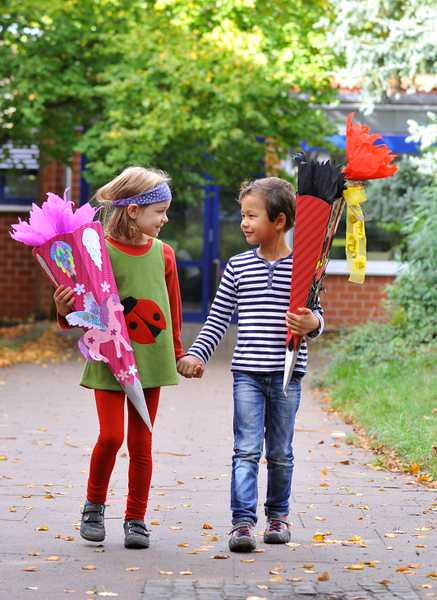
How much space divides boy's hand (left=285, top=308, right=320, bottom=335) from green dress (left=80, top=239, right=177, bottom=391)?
0.57m

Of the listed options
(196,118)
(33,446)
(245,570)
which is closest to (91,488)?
(245,570)

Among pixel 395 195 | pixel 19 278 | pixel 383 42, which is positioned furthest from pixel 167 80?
pixel 19 278

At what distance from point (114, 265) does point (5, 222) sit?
56.5 feet

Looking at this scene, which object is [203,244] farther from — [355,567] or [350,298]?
[355,567]

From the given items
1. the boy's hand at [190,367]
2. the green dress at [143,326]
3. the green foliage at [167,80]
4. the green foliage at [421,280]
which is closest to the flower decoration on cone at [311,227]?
the boy's hand at [190,367]

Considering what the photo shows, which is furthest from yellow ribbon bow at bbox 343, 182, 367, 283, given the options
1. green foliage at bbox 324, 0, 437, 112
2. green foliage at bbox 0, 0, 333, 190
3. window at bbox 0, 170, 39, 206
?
window at bbox 0, 170, 39, 206

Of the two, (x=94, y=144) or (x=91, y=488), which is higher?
(x=94, y=144)

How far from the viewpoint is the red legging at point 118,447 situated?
6.07 metres

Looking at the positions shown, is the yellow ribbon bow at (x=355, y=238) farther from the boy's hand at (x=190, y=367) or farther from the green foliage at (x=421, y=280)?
the green foliage at (x=421, y=280)

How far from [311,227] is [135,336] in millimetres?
922

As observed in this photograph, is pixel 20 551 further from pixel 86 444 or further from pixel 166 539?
pixel 86 444

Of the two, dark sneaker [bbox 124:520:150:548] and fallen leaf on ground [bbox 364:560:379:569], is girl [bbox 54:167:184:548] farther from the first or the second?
fallen leaf on ground [bbox 364:560:379:569]

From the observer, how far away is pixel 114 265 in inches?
240

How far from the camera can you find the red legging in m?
6.07
